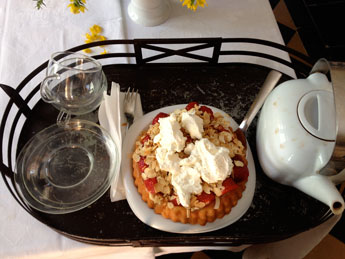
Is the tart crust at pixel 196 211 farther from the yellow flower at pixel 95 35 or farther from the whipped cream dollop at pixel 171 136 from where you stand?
the yellow flower at pixel 95 35

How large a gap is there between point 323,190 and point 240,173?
0.15 meters

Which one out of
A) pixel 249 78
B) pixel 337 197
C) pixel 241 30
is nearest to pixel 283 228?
pixel 337 197

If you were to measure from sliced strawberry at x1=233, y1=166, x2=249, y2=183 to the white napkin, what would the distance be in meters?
0.24

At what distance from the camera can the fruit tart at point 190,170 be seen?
0.54 meters

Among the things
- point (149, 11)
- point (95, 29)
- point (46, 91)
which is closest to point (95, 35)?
point (95, 29)

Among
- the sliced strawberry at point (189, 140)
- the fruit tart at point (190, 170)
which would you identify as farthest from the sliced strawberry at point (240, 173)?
the sliced strawberry at point (189, 140)

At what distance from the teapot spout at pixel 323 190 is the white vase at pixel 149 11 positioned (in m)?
0.62

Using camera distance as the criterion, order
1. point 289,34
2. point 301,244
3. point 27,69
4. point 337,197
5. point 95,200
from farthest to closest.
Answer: point 289,34 → point 27,69 → point 301,244 → point 95,200 → point 337,197

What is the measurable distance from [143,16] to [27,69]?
383 millimetres

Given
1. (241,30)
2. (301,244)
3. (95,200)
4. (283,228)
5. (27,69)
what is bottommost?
(301,244)

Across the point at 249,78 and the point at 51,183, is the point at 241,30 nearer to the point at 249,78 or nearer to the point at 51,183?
the point at 249,78

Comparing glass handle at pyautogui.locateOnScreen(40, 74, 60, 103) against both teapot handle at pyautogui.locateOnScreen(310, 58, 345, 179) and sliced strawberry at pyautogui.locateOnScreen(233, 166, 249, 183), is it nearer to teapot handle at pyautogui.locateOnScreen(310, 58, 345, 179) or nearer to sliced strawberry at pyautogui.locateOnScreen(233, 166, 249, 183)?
sliced strawberry at pyautogui.locateOnScreen(233, 166, 249, 183)

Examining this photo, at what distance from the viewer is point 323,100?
1.77ft

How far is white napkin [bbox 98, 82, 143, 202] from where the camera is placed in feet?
2.01
